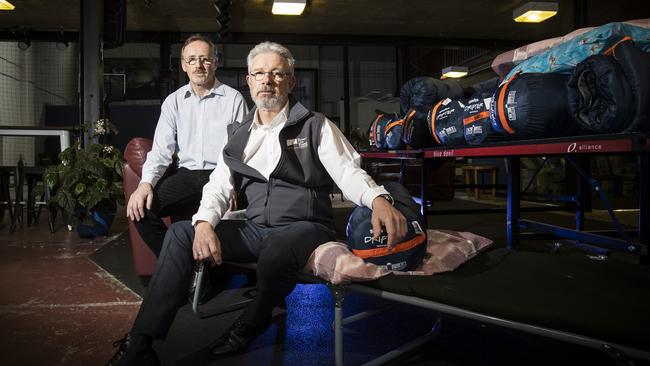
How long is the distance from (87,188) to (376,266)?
134 inches

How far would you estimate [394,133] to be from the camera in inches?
146

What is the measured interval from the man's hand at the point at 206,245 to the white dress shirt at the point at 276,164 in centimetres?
8

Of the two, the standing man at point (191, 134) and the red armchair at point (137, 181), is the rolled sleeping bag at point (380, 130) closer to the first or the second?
the standing man at point (191, 134)

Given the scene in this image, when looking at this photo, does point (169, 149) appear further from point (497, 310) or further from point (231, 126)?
point (497, 310)

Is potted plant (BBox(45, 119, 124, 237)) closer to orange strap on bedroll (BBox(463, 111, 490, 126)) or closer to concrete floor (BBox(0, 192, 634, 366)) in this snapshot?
concrete floor (BBox(0, 192, 634, 366))

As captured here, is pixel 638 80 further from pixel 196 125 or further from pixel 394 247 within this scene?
pixel 196 125

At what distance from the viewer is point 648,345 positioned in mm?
958

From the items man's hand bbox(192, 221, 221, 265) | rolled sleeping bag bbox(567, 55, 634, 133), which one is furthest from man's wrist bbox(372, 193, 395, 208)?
rolled sleeping bag bbox(567, 55, 634, 133)

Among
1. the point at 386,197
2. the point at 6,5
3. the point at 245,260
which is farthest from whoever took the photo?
the point at 6,5

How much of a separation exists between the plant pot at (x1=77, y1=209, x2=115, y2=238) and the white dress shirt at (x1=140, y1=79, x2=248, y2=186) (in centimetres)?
205

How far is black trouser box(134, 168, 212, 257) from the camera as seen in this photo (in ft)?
7.18

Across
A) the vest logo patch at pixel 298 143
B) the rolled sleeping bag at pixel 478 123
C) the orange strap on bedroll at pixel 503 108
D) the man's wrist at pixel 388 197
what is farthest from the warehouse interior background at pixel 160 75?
the rolled sleeping bag at pixel 478 123

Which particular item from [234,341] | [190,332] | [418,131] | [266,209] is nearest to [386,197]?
[266,209]

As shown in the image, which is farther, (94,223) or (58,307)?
(94,223)
